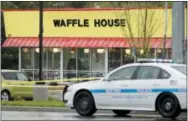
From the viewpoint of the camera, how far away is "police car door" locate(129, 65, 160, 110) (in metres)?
16.0

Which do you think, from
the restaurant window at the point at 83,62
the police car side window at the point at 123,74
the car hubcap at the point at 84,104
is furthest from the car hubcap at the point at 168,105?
the restaurant window at the point at 83,62

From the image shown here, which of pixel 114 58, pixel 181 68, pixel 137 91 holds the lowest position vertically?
pixel 137 91

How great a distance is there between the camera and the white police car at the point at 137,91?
613 inches

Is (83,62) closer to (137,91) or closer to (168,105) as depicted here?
(137,91)

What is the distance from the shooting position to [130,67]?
16.7m

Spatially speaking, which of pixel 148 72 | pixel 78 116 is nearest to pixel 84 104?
pixel 78 116

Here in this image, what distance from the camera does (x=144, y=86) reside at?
16109mm

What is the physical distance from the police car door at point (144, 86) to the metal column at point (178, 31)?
2.81 metres

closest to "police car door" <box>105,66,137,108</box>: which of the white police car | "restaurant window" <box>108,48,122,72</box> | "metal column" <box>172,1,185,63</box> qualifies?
the white police car

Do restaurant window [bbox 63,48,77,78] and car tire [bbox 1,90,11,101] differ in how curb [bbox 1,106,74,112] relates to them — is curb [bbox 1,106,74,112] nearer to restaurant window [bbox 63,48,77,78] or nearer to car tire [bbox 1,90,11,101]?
car tire [bbox 1,90,11,101]

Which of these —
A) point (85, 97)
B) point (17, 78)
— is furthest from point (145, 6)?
point (85, 97)

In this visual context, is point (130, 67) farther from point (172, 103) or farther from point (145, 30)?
point (145, 30)

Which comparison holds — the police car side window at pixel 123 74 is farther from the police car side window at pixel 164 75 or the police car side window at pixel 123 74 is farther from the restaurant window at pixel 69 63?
the restaurant window at pixel 69 63

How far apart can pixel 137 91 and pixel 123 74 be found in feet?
2.49
